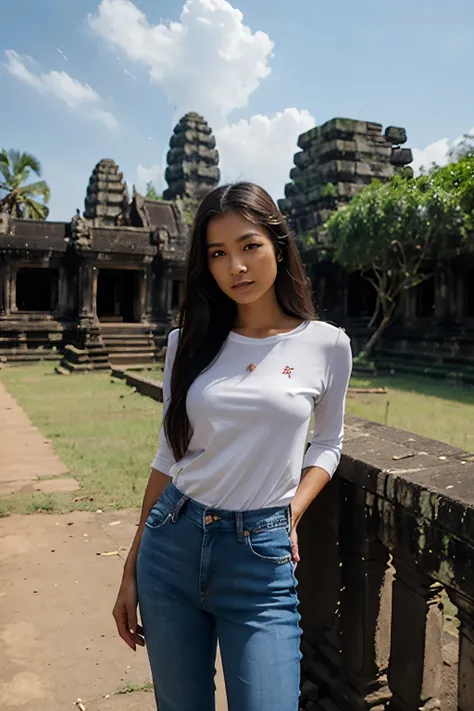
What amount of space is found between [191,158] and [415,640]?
45.9m

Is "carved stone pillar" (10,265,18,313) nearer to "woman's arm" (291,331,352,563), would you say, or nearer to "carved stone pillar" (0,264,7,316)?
"carved stone pillar" (0,264,7,316)

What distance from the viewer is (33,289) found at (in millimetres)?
24703

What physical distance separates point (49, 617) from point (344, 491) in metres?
1.80

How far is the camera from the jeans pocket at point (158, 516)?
1.52m

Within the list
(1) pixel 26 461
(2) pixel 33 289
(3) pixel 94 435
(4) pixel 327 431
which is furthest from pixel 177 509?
(2) pixel 33 289

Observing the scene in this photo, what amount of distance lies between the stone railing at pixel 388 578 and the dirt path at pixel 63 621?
23.0 inches

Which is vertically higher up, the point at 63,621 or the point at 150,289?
the point at 150,289

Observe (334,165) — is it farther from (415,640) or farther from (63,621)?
(415,640)

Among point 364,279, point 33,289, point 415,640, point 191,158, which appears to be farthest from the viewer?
point 191,158

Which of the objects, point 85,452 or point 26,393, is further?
point 26,393

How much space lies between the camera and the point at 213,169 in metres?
45.8

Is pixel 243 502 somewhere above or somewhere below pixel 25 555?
above

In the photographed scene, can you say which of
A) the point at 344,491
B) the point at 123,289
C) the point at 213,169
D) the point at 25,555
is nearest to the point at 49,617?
the point at 25,555

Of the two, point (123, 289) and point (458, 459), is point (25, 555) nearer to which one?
point (458, 459)
